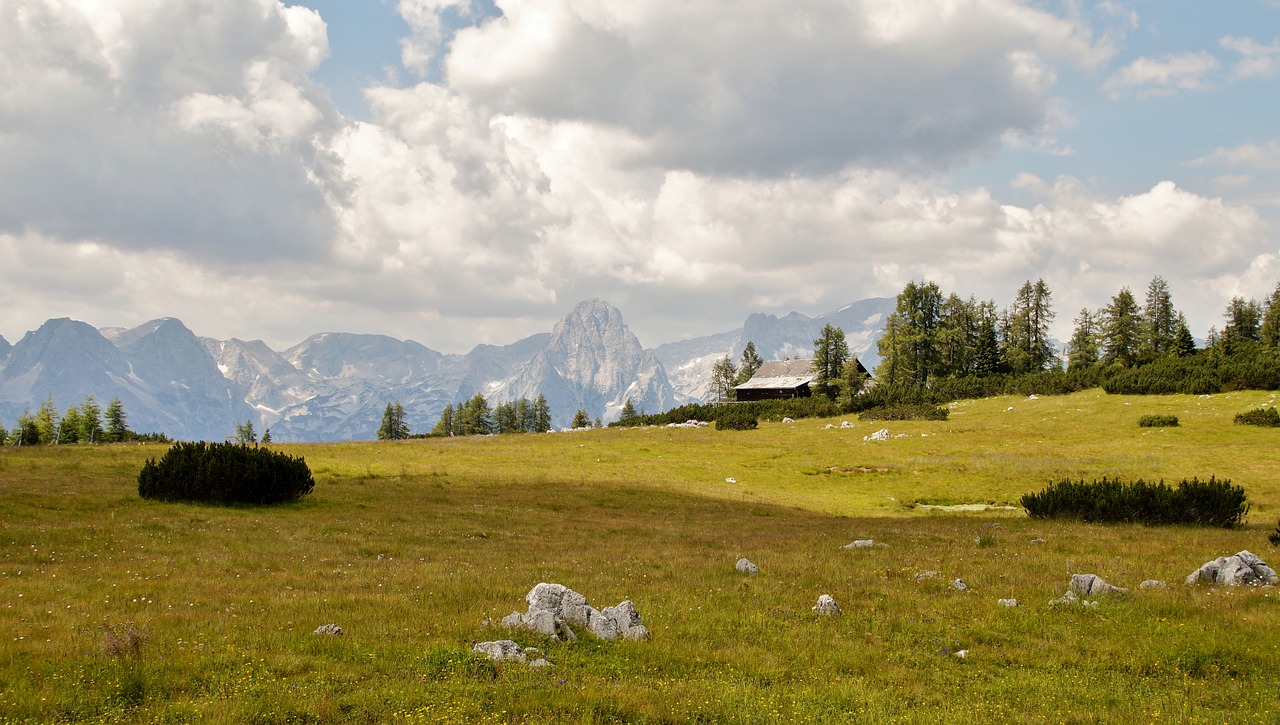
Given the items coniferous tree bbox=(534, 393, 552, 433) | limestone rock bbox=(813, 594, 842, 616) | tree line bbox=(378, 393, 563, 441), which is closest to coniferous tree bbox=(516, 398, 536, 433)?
tree line bbox=(378, 393, 563, 441)

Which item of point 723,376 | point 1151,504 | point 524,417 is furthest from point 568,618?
point 524,417

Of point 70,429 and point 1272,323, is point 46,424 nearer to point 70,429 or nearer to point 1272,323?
point 70,429

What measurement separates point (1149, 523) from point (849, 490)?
59.6ft

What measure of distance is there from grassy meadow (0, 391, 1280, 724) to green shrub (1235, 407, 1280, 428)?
24.1 metres

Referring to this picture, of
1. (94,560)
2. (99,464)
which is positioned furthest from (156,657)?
(99,464)

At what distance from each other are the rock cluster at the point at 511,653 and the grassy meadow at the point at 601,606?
237 millimetres

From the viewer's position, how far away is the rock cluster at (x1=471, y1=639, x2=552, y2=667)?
33.6 ft

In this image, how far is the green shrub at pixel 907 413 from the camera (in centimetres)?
7750

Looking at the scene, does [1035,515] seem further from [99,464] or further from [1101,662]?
[99,464]

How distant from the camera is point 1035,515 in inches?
1181

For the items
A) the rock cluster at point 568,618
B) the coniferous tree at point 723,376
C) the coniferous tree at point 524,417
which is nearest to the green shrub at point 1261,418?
the rock cluster at point 568,618

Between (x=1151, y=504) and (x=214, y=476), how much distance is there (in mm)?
37779

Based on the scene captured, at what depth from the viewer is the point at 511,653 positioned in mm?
10383

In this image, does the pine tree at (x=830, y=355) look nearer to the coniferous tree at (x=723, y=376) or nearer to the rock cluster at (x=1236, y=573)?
the coniferous tree at (x=723, y=376)
